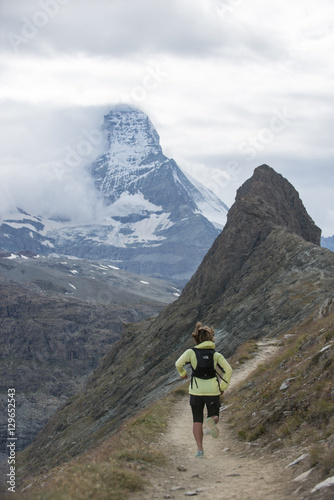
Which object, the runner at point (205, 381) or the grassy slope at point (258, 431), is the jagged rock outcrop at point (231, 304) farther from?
the runner at point (205, 381)

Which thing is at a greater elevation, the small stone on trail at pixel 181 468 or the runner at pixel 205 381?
the runner at pixel 205 381

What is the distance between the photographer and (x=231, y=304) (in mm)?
62438

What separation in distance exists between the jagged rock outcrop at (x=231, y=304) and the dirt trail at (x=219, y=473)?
2705cm

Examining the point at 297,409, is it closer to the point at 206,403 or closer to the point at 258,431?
the point at 258,431

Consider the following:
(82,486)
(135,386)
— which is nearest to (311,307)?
(135,386)

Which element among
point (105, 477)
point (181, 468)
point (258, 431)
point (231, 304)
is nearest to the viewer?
point (105, 477)

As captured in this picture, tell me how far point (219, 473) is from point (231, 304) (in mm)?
50817

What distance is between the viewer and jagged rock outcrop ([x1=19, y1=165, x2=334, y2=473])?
165ft

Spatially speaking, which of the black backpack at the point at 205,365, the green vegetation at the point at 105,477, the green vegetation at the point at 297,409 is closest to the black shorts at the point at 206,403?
the black backpack at the point at 205,365

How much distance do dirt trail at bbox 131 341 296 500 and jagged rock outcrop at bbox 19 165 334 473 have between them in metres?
27.0

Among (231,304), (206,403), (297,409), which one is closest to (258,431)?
(297,409)

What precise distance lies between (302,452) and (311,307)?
106 feet

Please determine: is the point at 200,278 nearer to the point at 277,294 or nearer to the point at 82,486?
the point at 277,294

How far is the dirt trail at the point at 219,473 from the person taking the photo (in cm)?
996
